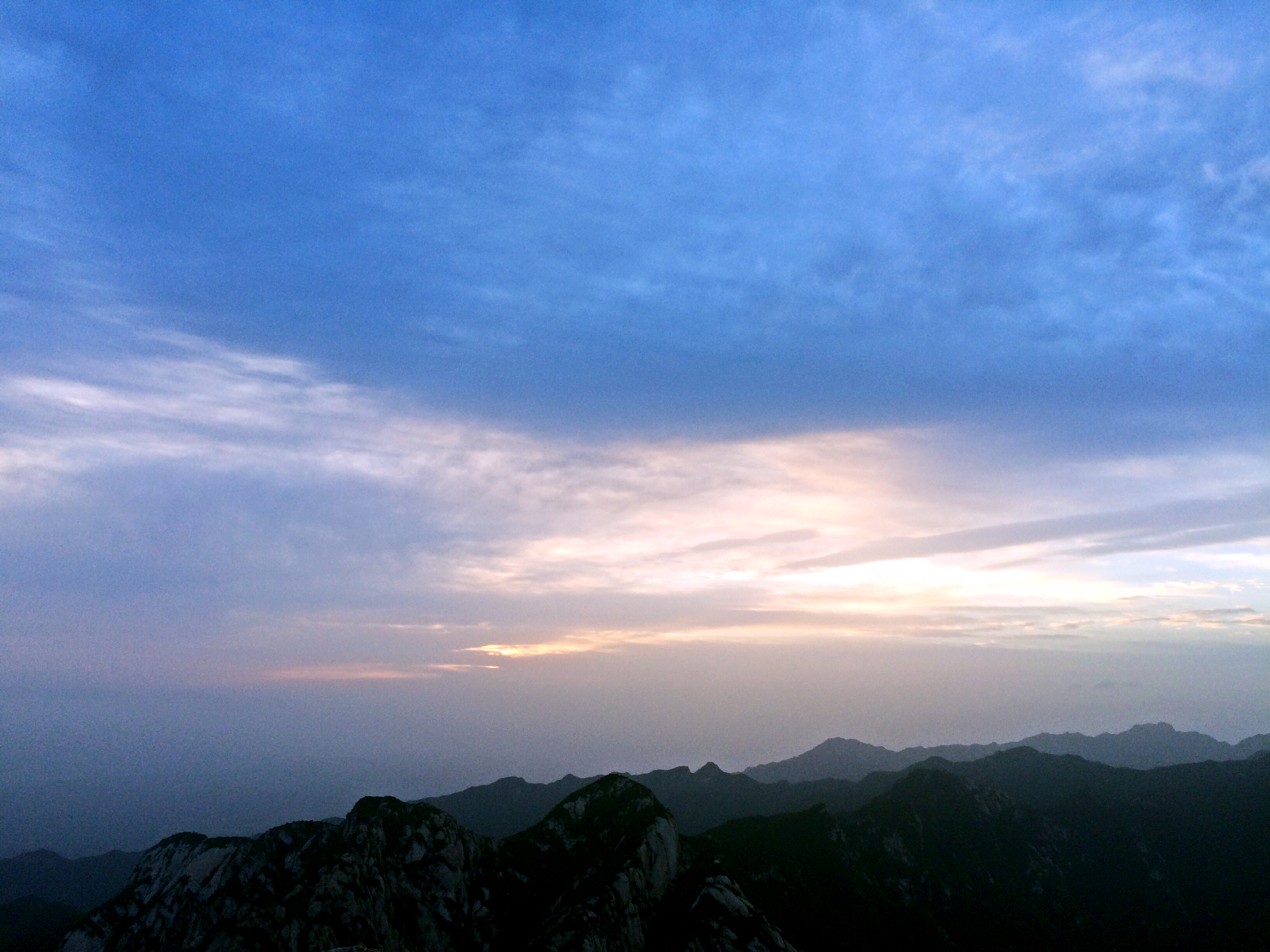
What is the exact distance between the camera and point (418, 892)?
454 feet

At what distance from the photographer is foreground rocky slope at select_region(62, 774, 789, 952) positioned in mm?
127188

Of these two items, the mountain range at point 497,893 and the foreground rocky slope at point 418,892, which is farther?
the mountain range at point 497,893

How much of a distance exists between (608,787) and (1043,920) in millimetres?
131041

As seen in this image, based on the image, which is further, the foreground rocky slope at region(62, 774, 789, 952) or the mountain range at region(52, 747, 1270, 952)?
the mountain range at region(52, 747, 1270, 952)

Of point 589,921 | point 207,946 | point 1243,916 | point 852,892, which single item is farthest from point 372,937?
point 1243,916

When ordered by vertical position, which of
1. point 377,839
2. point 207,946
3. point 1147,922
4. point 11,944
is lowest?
point 1147,922

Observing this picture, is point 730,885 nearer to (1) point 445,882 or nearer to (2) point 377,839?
(1) point 445,882

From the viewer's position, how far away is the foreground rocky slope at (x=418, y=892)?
127m

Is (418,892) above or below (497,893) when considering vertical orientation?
above

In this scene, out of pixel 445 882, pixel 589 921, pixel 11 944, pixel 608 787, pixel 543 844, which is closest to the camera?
pixel 589 921

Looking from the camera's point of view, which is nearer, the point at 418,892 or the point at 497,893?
the point at 418,892

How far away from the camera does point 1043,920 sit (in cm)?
19525

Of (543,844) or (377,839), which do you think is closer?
(377,839)

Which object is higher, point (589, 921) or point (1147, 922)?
point (589, 921)
